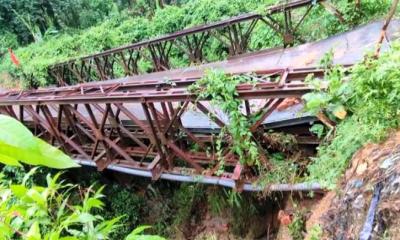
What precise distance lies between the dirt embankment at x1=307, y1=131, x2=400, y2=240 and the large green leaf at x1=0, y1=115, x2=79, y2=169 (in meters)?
1.92

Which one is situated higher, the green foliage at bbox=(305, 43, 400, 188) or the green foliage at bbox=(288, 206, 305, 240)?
the green foliage at bbox=(305, 43, 400, 188)

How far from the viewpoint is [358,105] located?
3.25m

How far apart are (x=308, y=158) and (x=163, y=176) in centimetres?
208

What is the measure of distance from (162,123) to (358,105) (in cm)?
299

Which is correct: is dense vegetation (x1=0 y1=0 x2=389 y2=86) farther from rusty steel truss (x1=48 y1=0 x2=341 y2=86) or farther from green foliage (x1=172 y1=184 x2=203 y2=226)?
green foliage (x1=172 y1=184 x2=203 y2=226)

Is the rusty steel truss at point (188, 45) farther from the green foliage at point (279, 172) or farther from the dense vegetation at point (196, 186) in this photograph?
the green foliage at point (279, 172)

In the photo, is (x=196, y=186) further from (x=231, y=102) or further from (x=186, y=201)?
(x=231, y=102)

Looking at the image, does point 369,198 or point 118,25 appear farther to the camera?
point 118,25

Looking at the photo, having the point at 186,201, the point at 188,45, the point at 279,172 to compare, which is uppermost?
the point at 279,172

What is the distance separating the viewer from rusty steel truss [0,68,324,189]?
446cm

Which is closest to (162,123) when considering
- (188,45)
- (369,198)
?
(369,198)

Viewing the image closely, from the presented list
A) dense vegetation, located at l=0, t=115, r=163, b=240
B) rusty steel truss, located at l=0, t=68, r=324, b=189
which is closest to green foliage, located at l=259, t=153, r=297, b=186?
rusty steel truss, located at l=0, t=68, r=324, b=189

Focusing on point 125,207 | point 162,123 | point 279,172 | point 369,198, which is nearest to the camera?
point 369,198

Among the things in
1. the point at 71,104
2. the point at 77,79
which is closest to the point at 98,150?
the point at 71,104
